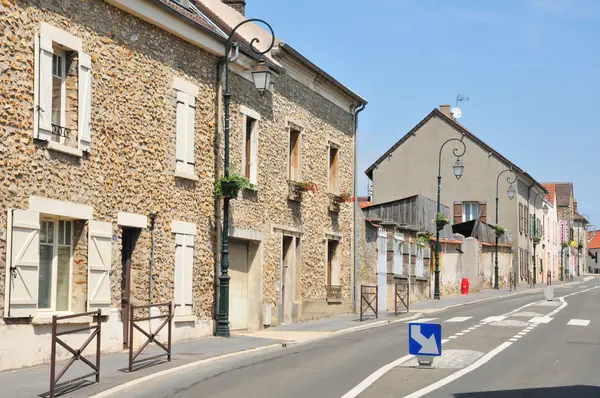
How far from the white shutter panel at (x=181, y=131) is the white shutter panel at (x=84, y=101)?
3.29 m

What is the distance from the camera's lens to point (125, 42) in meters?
16.8

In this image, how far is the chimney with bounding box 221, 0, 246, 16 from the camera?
26.8 metres

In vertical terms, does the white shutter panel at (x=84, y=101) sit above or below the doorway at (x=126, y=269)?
above

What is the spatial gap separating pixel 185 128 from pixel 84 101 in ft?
12.4

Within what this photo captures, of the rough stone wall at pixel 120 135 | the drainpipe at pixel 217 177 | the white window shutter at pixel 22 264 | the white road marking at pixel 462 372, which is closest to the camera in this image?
the white road marking at pixel 462 372

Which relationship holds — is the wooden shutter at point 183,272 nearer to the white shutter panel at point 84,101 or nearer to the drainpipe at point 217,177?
the drainpipe at point 217,177

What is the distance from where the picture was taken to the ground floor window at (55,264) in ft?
48.1

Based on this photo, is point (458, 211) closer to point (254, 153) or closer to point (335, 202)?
point (335, 202)

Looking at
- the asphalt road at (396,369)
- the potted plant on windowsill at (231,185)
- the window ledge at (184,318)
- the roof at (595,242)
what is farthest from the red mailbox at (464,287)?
the roof at (595,242)

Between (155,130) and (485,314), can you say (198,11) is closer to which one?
(155,130)

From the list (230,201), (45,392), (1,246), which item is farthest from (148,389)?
(230,201)

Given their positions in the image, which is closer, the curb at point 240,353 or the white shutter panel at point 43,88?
the curb at point 240,353

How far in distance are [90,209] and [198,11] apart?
8.87 m

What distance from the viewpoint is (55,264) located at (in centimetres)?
1498
